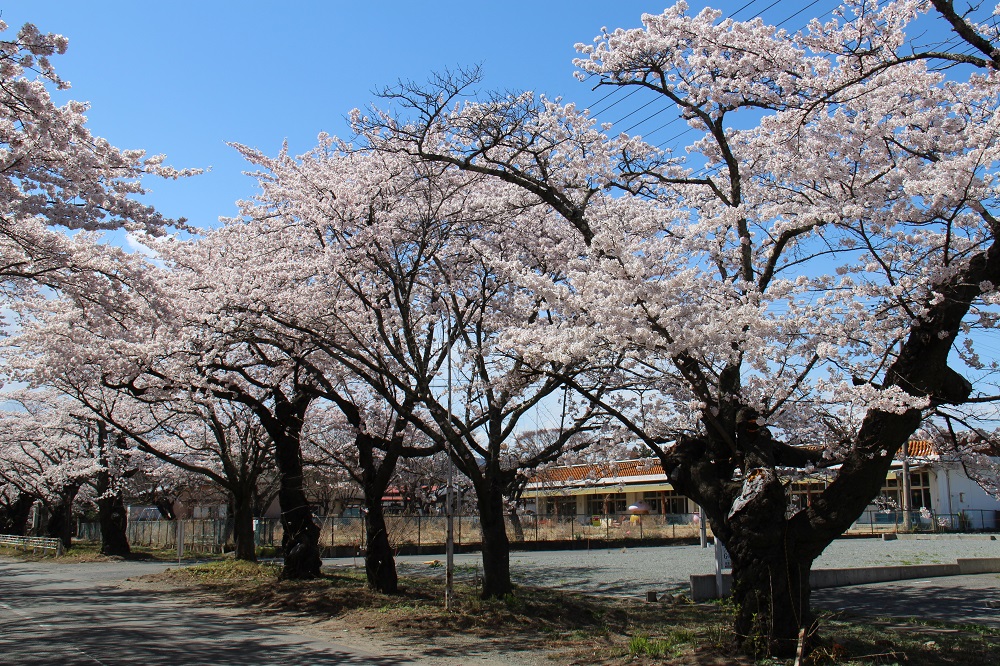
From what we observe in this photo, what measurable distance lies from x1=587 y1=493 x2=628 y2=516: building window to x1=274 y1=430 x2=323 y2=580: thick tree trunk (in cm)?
4252

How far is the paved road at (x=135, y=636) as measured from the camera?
8.95 meters

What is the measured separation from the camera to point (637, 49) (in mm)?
Answer: 9625

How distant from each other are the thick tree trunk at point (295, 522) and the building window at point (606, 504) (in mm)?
42516

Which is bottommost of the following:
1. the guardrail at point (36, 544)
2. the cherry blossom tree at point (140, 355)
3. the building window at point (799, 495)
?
the guardrail at point (36, 544)

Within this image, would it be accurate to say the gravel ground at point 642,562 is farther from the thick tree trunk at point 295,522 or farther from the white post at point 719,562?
the thick tree trunk at point 295,522

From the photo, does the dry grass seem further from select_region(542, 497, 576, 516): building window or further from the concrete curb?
select_region(542, 497, 576, 516): building window

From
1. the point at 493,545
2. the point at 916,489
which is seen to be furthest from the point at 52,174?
the point at 916,489

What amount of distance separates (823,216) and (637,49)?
322cm

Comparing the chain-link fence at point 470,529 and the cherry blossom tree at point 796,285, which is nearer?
the cherry blossom tree at point 796,285

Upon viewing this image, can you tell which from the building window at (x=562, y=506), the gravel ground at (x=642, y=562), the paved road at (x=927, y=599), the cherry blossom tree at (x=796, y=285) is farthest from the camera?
the building window at (x=562, y=506)

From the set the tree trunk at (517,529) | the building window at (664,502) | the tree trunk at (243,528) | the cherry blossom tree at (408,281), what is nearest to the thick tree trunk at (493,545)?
the cherry blossom tree at (408,281)

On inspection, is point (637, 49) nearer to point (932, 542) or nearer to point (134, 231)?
point (134, 231)

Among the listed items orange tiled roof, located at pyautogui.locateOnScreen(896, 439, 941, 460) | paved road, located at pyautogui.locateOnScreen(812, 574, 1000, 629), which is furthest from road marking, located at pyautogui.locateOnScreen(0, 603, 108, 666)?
paved road, located at pyautogui.locateOnScreen(812, 574, 1000, 629)

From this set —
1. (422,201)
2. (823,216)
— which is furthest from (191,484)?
(823,216)
